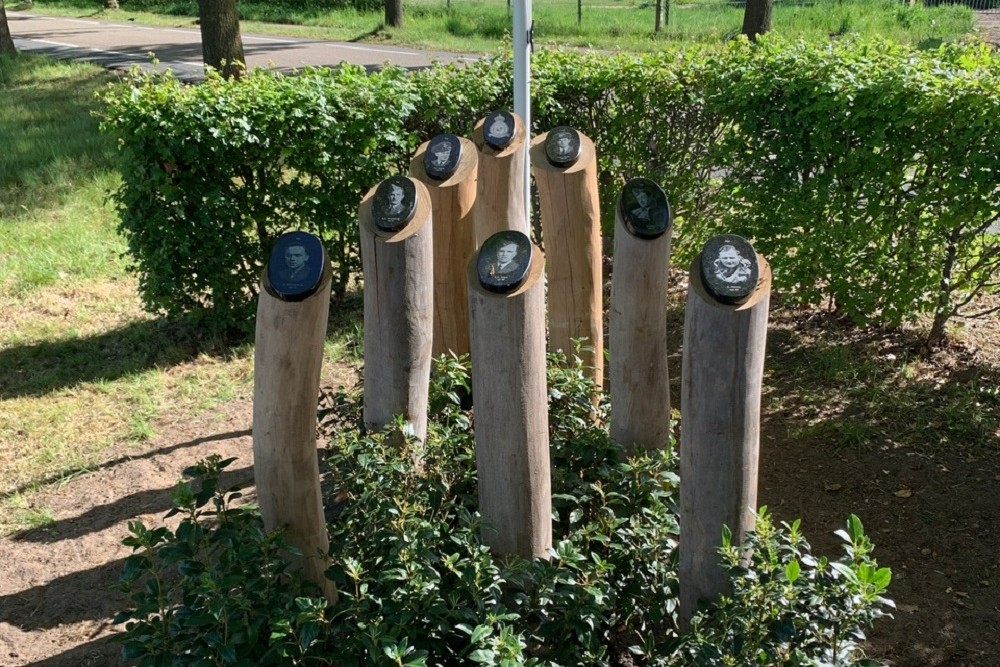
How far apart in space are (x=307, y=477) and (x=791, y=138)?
3533 millimetres

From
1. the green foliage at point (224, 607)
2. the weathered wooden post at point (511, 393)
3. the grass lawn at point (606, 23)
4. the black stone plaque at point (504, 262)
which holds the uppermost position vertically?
the grass lawn at point (606, 23)

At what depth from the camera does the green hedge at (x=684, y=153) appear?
4.72 m

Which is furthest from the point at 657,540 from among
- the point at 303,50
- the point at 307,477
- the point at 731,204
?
the point at 303,50

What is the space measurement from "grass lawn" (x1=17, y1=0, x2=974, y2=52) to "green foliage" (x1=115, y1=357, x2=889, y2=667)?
13296 mm

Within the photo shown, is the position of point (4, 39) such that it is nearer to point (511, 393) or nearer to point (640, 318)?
point (640, 318)

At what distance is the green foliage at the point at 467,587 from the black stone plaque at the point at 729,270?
0.60 m

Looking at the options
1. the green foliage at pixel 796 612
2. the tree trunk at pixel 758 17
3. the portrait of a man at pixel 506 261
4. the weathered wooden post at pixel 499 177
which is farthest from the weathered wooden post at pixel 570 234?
the tree trunk at pixel 758 17

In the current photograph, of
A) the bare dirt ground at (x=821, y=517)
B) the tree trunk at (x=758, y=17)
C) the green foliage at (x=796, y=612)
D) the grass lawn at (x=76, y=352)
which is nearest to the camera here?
the green foliage at (x=796, y=612)

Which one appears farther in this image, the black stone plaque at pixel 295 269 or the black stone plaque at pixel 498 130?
the black stone plaque at pixel 498 130

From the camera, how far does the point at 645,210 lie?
307cm

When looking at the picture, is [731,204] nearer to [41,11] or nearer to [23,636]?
[23,636]

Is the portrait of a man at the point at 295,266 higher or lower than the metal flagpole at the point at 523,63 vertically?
lower

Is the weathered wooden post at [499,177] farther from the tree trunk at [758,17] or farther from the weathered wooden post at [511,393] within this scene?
the tree trunk at [758,17]

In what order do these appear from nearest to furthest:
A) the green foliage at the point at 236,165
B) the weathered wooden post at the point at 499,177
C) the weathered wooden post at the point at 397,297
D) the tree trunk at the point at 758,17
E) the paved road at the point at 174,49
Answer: the weathered wooden post at the point at 397,297, the weathered wooden post at the point at 499,177, the green foliage at the point at 236,165, the tree trunk at the point at 758,17, the paved road at the point at 174,49
